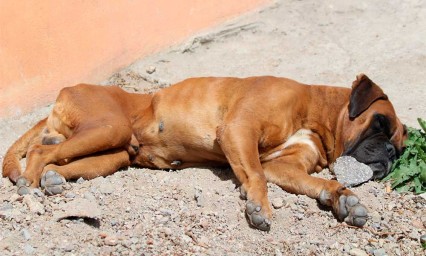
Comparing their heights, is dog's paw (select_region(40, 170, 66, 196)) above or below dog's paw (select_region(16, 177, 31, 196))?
below

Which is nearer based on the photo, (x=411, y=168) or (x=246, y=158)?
(x=246, y=158)

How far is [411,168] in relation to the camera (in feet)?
20.7

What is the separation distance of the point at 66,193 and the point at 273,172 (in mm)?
1827

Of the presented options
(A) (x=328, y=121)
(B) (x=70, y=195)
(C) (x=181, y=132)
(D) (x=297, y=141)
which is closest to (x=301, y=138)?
(D) (x=297, y=141)

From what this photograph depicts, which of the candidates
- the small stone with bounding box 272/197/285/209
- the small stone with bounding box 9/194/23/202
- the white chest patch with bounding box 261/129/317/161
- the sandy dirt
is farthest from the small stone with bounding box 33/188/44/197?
the white chest patch with bounding box 261/129/317/161

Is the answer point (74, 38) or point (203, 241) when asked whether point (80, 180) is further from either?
point (74, 38)

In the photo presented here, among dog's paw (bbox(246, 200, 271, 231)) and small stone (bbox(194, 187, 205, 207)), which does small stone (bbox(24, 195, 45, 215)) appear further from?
dog's paw (bbox(246, 200, 271, 231))

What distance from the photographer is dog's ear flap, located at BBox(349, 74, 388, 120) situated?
6.48m

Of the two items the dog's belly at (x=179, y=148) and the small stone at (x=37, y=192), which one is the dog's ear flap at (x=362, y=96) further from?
the small stone at (x=37, y=192)

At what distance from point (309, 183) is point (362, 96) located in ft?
3.44

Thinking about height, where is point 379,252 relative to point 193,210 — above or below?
below

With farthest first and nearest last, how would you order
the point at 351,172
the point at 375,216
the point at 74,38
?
1. the point at 74,38
2. the point at 351,172
3. the point at 375,216

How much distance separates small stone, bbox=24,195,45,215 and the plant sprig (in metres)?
2.99

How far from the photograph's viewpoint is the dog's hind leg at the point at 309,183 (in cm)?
551
